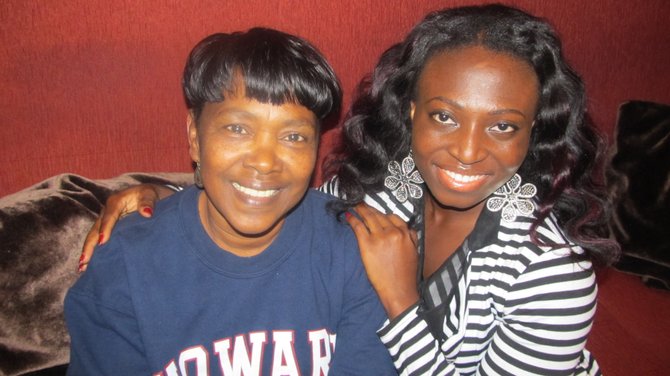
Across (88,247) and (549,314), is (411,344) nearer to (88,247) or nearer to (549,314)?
(549,314)

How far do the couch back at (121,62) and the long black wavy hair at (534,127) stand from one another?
226 millimetres

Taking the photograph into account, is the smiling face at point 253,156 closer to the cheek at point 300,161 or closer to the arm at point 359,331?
the cheek at point 300,161

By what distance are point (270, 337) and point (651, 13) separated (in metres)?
1.64

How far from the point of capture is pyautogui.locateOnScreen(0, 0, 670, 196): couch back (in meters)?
1.22

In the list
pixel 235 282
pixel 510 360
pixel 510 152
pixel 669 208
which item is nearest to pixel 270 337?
pixel 235 282

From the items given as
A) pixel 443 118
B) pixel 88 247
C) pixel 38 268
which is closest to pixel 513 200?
pixel 443 118

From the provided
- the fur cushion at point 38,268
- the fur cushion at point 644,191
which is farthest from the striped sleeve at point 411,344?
the fur cushion at point 644,191

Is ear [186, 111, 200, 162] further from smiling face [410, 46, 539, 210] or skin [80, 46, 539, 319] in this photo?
smiling face [410, 46, 539, 210]

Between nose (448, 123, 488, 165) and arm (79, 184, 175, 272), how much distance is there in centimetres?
69

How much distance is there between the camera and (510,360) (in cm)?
110

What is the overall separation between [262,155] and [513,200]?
1.89ft

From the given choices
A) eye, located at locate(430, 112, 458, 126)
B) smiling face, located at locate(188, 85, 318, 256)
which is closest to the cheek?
smiling face, located at locate(188, 85, 318, 256)

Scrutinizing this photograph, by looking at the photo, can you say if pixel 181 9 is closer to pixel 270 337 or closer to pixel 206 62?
pixel 206 62

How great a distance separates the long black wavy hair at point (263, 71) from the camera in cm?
98
